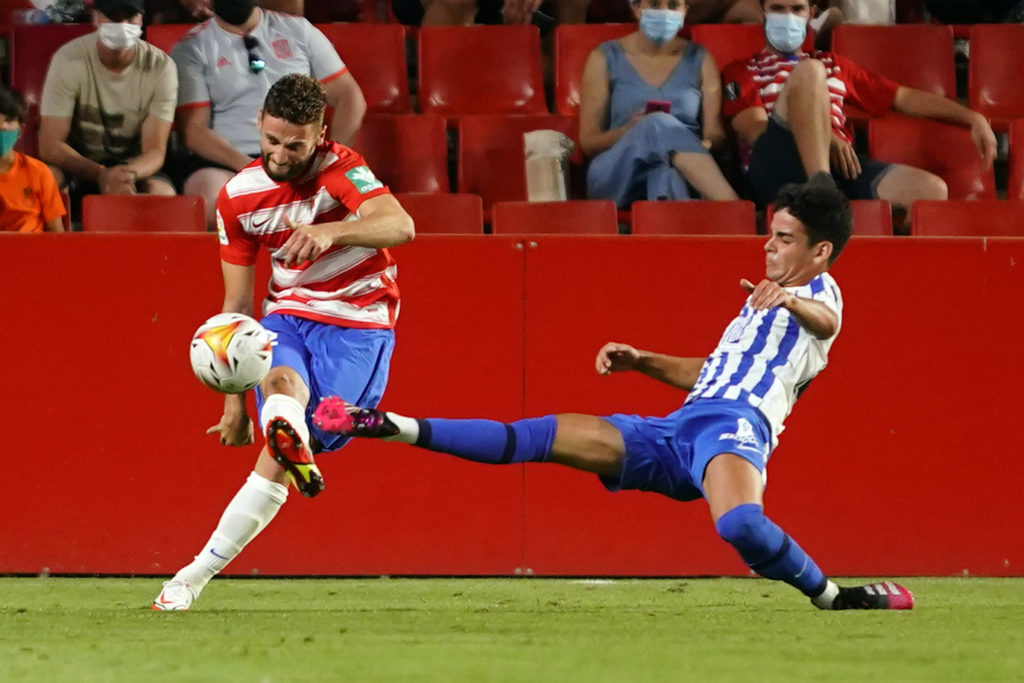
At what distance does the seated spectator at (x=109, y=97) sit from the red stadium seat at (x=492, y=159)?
1.44m

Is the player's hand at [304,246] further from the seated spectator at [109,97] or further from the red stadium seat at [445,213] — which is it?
the seated spectator at [109,97]

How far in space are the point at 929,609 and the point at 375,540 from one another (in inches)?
97.9

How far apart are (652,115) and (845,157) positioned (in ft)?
3.13

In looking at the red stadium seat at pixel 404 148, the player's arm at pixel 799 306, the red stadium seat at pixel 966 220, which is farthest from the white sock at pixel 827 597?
the red stadium seat at pixel 404 148

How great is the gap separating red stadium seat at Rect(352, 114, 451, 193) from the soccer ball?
302cm

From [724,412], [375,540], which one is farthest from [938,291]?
[375,540]

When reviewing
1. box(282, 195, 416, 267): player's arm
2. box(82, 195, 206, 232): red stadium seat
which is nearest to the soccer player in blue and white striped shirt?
box(282, 195, 416, 267): player's arm

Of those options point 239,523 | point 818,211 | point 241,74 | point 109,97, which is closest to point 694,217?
point 818,211

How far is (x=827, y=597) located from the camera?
5301 mm

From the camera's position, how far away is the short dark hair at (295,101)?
522 cm

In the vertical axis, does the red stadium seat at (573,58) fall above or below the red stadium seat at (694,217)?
above

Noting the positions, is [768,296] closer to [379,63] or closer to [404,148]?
[404,148]

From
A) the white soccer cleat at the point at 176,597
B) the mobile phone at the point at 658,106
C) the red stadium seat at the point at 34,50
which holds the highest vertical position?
the red stadium seat at the point at 34,50

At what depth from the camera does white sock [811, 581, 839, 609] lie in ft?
17.3
